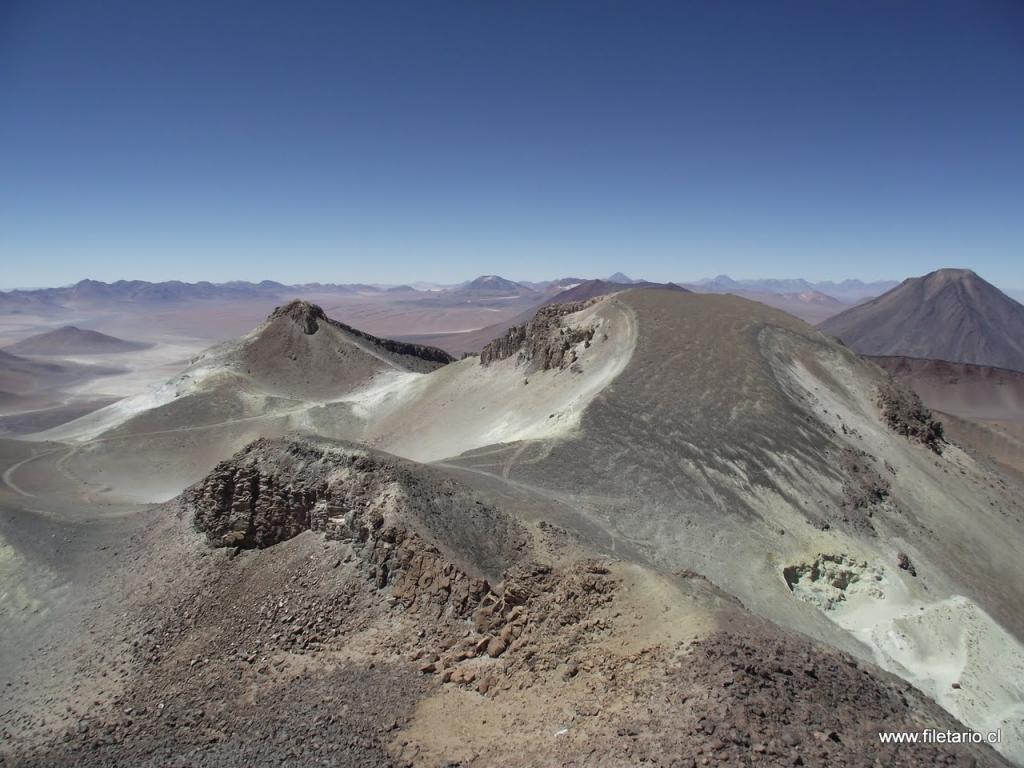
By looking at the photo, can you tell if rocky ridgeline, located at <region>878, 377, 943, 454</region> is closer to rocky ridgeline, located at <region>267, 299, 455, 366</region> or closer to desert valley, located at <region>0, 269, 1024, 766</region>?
desert valley, located at <region>0, 269, 1024, 766</region>

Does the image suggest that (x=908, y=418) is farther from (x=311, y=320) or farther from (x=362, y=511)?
(x=311, y=320)

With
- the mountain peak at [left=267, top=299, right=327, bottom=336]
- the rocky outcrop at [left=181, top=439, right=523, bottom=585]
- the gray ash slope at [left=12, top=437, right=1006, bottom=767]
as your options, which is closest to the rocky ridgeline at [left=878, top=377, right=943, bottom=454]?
the gray ash slope at [left=12, top=437, right=1006, bottom=767]

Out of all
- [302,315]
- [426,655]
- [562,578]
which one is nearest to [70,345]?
[302,315]

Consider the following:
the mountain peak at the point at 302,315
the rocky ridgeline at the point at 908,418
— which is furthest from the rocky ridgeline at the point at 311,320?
the rocky ridgeline at the point at 908,418

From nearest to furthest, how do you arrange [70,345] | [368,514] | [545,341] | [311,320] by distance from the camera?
1. [368,514]
2. [545,341]
3. [311,320]
4. [70,345]

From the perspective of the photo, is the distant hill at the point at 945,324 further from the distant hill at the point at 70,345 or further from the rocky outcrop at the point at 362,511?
the distant hill at the point at 70,345
